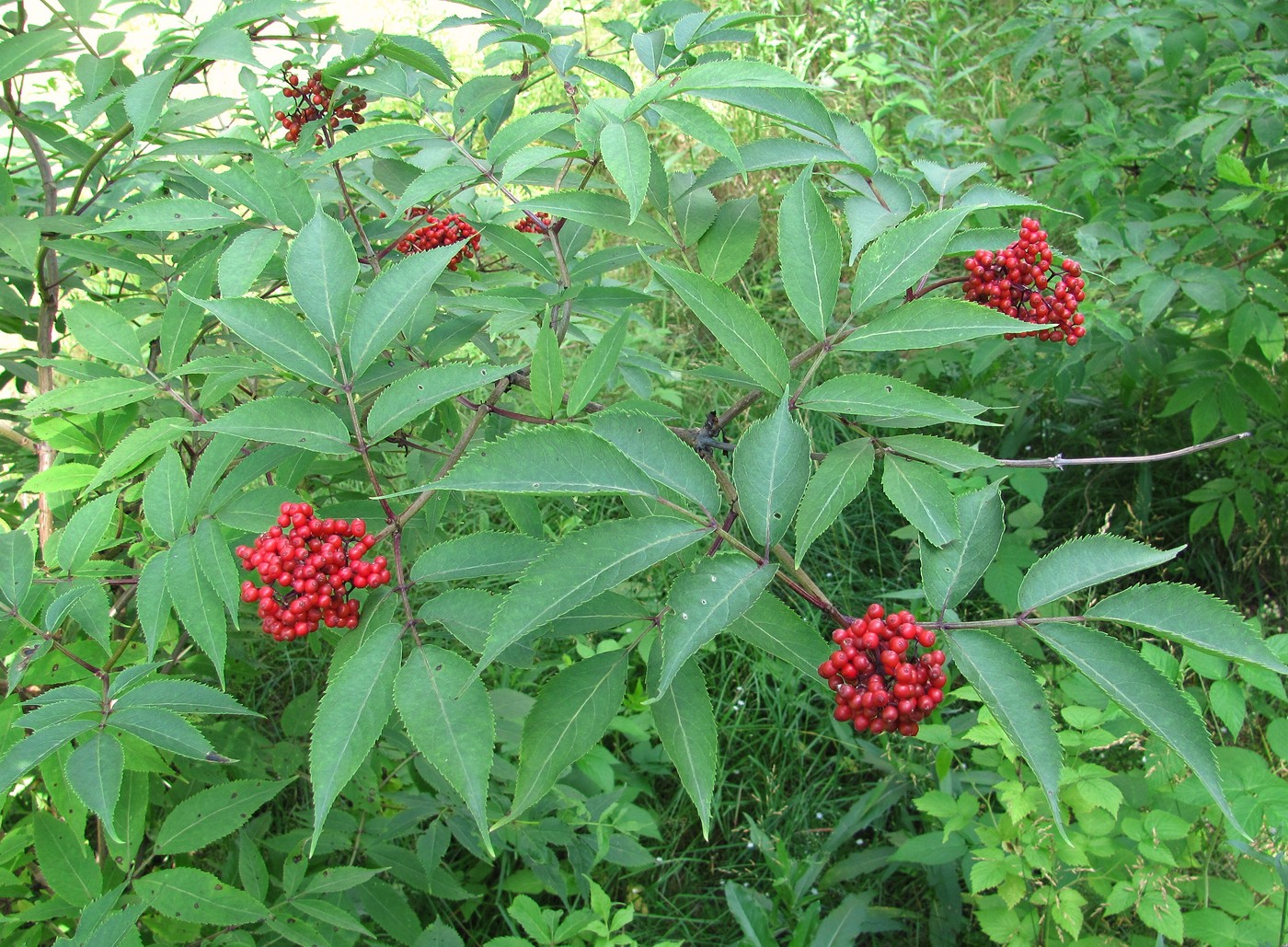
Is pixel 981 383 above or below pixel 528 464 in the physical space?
below

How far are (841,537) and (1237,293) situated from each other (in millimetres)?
1457

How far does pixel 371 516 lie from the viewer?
1.19 metres

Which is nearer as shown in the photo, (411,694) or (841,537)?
(411,694)

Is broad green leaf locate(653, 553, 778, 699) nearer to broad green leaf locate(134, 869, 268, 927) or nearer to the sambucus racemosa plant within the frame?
the sambucus racemosa plant

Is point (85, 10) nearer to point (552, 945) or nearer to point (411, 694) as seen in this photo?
point (411, 694)

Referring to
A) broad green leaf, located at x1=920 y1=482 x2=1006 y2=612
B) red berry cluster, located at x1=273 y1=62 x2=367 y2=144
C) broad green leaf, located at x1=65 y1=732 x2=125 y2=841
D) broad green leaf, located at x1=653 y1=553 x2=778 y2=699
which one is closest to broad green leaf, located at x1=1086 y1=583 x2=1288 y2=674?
broad green leaf, located at x1=920 y1=482 x2=1006 y2=612

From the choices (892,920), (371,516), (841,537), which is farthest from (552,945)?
(841,537)

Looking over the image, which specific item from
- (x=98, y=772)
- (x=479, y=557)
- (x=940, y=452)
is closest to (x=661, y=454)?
(x=479, y=557)

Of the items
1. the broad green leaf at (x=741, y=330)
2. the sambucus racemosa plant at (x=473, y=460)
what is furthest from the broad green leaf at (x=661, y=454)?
the broad green leaf at (x=741, y=330)

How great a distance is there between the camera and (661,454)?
912 millimetres

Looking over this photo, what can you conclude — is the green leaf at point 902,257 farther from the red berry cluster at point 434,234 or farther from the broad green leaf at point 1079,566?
the red berry cluster at point 434,234

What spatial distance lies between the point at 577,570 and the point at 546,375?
1.18 ft

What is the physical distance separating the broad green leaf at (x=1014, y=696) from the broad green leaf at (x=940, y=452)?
0.19 m

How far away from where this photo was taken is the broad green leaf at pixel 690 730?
2.99 ft
